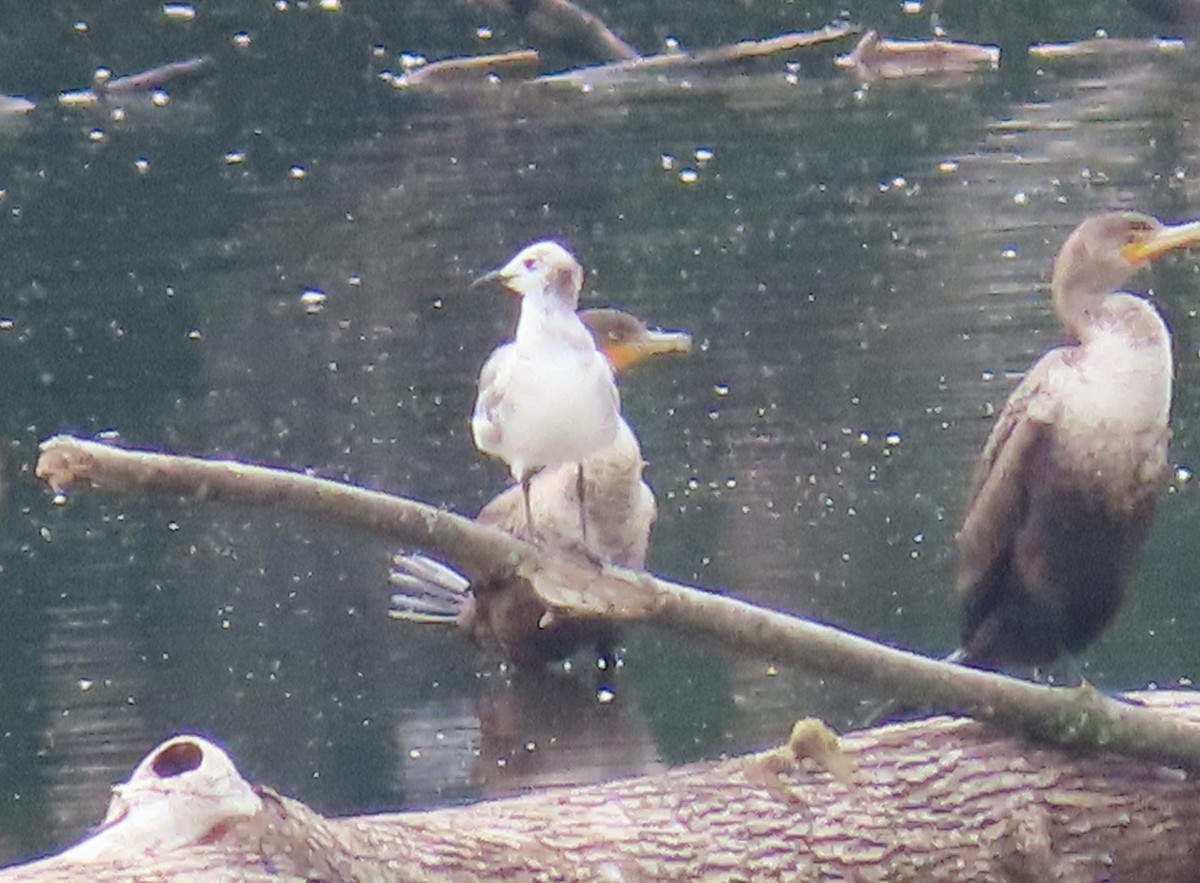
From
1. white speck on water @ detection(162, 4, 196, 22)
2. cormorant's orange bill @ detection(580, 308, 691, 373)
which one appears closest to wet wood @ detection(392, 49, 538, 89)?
white speck on water @ detection(162, 4, 196, 22)

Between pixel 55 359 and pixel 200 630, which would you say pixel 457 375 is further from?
pixel 200 630

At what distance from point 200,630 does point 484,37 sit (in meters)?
6.89

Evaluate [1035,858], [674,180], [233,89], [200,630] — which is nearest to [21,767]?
[200,630]

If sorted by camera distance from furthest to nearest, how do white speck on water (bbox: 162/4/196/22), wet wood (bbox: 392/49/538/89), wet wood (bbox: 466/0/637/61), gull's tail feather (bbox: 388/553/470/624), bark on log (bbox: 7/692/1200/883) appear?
white speck on water (bbox: 162/4/196/22)
wet wood (bbox: 392/49/538/89)
wet wood (bbox: 466/0/637/61)
gull's tail feather (bbox: 388/553/470/624)
bark on log (bbox: 7/692/1200/883)

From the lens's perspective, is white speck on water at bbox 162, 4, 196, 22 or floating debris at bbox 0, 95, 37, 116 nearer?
floating debris at bbox 0, 95, 37, 116

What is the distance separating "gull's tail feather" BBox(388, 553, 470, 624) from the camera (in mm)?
3738

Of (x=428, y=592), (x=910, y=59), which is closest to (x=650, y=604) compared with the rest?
(x=428, y=592)

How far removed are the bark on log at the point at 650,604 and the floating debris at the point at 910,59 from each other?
6618 millimetres

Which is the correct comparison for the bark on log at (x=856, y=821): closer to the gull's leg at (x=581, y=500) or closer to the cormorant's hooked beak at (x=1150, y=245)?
the gull's leg at (x=581, y=500)

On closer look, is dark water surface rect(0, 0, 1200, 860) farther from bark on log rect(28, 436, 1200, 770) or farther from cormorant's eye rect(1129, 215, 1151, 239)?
cormorant's eye rect(1129, 215, 1151, 239)

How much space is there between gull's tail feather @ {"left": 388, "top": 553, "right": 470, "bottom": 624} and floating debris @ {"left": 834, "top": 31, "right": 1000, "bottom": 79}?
5332mm

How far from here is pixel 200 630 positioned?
3.97 m

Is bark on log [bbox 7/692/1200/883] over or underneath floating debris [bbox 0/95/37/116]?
over

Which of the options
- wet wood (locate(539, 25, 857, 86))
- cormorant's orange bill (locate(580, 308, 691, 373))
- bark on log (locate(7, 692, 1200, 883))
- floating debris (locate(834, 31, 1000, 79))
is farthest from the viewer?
wet wood (locate(539, 25, 857, 86))
